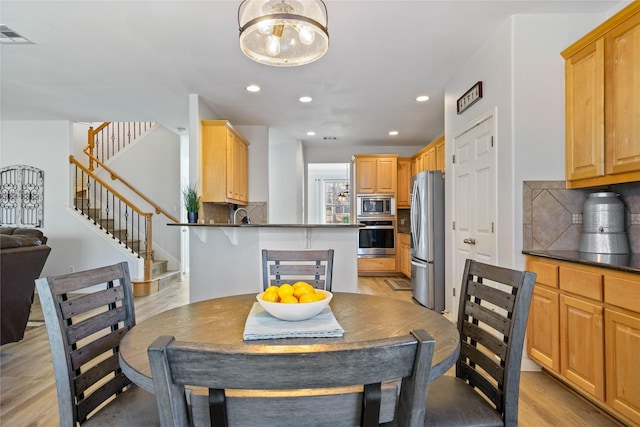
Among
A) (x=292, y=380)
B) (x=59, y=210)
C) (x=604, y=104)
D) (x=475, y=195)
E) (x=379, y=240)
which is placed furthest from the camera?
(x=379, y=240)

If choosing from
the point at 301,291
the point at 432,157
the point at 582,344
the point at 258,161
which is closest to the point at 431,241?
the point at 432,157

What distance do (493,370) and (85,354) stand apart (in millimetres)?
1447

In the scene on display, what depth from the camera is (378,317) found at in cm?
136

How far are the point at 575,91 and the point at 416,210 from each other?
2369 mm

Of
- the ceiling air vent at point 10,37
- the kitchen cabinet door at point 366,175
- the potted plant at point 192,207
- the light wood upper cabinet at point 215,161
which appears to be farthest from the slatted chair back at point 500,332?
the kitchen cabinet door at point 366,175

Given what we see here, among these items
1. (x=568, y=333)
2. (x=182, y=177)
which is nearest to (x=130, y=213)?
(x=182, y=177)

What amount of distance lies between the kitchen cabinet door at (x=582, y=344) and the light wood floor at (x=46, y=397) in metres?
0.18

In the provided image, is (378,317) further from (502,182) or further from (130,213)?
(130,213)

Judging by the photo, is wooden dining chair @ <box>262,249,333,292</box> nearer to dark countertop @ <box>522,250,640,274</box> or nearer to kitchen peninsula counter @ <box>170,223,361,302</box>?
kitchen peninsula counter @ <box>170,223,361,302</box>

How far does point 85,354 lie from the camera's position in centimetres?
121

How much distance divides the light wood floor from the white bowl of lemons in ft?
5.05

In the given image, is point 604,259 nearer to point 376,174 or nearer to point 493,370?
point 493,370

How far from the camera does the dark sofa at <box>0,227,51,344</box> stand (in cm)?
275

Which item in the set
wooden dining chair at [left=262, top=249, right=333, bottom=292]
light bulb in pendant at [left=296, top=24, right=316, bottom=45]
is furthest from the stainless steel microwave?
light bulb in pendant at [left=296, top=24, right=316, bottom=45]
